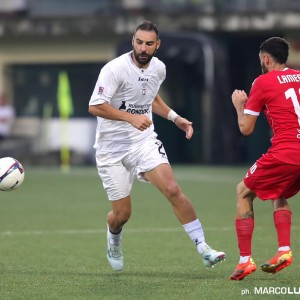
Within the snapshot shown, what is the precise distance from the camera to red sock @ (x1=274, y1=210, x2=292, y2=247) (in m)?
9.61

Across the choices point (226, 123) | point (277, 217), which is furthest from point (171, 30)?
point (277, 217)

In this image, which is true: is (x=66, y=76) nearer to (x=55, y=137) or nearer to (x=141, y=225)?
(x=55, y=137)

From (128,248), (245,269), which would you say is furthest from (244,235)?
(128,248)

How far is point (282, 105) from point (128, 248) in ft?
12.9

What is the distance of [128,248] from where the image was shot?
12.9 metres

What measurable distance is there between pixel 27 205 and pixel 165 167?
29.2 ft

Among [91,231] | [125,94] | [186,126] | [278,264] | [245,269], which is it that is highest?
[125,94]

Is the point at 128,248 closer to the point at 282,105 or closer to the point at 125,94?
the point at 125,94

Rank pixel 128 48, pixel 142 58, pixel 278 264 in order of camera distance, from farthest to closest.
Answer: pixel 128 48, pixel 142 58, pixel 278 264

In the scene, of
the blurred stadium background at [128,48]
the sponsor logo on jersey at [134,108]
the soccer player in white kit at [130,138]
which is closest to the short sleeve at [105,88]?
the soccer player in white kit at [130,138]

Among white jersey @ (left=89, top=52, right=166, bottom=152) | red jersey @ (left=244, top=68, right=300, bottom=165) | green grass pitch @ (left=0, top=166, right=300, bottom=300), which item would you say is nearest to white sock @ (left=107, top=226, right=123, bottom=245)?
green grass pitch @ (left=0, top=166, right=300, bottom=300)

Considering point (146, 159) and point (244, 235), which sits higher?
point (146, 159)

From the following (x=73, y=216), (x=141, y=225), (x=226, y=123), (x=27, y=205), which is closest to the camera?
(x=141, y=225)

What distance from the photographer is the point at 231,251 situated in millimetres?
12398
